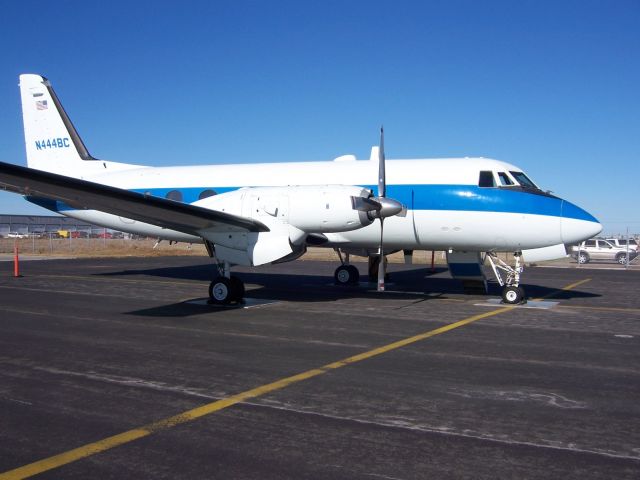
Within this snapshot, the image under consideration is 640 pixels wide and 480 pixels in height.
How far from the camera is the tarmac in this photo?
455 centimetres

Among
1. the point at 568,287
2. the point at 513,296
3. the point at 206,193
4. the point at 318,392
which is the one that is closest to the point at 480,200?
the point at 513,296

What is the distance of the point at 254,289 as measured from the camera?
701 inches

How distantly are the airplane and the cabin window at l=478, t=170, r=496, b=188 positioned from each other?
2cm

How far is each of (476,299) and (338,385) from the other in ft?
31.7

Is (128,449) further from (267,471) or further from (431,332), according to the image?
(431,332)

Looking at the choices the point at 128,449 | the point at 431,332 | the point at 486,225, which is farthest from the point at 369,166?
the point at 128,449

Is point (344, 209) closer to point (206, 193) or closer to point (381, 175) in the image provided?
point (381, 175)

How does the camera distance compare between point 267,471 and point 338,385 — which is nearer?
point 267,471

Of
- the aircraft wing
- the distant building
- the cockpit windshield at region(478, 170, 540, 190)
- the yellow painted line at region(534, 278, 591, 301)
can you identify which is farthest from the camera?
the distant building

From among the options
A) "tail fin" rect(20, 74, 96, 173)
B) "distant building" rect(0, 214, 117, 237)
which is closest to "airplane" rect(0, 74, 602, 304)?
"tail fin" rect(20, 74, 96, 173)

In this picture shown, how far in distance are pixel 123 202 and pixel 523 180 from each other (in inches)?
383

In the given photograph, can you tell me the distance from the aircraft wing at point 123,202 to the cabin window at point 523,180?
21.4 ft

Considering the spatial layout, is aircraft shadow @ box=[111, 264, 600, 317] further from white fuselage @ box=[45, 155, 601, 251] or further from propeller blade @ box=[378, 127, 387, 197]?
propeller blade @ box=[378, 127, 387, 197]

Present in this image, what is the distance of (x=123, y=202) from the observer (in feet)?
39.7
